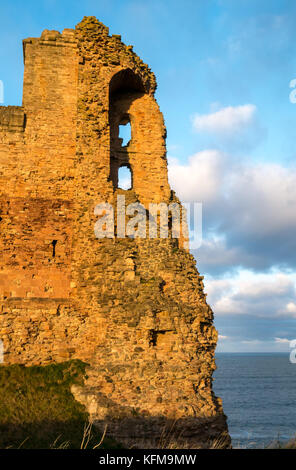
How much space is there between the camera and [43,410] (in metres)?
10.5

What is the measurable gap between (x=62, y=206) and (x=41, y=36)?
663cm

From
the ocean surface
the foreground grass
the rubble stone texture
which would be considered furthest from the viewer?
the ocean surface

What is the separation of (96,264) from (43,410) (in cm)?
457

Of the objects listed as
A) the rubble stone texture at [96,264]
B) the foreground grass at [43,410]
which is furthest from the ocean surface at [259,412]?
the foreground grass at [43,410]

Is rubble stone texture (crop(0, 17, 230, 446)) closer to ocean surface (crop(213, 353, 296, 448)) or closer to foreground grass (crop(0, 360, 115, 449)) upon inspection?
foreground grass (crop(0, 360, 115, 449))

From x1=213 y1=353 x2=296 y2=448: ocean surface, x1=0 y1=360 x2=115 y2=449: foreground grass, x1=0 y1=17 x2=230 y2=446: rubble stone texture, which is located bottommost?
x1=213 y1=353 x2=296 y2=448: ocean surface

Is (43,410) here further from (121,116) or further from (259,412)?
(259,412)

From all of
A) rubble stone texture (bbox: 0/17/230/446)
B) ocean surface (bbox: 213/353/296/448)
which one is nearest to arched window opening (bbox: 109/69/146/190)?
rubble stone texture (bbox: 0/17/230/446)

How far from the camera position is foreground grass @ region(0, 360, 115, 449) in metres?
9.59

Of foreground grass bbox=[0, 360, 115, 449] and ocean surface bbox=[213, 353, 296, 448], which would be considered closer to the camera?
foreground grass bbox=[0, 360, 115, 449]

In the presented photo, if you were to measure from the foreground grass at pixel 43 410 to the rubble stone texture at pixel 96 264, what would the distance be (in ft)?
Answer: 1.27

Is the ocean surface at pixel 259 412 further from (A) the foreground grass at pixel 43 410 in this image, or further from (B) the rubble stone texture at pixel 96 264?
(A) the foreground grass at pixel 43 410

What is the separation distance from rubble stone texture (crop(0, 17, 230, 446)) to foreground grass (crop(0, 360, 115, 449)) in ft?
1.27

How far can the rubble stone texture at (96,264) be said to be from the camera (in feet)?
37.4
